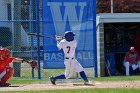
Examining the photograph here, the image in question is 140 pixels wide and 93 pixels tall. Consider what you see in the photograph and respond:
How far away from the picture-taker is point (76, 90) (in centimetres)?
1402

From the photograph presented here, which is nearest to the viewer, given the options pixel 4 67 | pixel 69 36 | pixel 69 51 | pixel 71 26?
pixel 4 67

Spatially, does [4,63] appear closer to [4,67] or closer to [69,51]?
[4,67]

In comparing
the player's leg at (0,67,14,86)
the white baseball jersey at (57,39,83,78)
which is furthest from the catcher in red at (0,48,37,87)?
the white baseball jersey at (57,39,83,78)

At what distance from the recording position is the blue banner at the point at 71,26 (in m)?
20.2

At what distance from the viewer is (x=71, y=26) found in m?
20.3

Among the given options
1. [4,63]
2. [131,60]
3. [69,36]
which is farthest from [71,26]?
[4,63]

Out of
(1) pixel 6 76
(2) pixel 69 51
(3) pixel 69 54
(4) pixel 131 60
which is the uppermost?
(2) pixel 69 51

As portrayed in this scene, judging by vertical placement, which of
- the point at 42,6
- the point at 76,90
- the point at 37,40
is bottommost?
the point at 76,90

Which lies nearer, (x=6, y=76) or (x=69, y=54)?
(x=6, y=76)

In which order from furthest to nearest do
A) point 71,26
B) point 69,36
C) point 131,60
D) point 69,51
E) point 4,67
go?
point 131,60 < point 71,26 < point 69,51 < point 69,36 < point 4,67

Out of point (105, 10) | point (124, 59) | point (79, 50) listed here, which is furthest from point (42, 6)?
point (105, 10)

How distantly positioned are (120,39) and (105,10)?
16126mm

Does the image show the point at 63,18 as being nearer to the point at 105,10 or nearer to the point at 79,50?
the point at 79,50

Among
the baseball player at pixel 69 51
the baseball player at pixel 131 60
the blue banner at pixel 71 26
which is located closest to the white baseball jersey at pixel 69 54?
the baseball player at pixel 69 51
